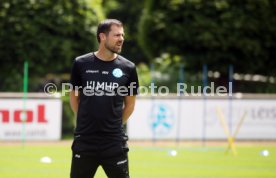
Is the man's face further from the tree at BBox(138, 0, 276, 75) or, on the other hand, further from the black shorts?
the tree at BBox(138, 0, 276, 75)

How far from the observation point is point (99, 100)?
24.3 ft

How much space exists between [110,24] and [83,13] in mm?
21278

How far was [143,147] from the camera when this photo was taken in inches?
866

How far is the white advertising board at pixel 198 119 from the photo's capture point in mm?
23547

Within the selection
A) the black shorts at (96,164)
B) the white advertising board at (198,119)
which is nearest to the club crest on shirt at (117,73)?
the black shorts at (96,164)

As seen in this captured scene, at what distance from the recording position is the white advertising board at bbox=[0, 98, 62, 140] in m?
22.3

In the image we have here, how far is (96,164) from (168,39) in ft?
77.9

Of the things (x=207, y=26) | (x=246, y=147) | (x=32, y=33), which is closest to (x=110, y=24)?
(x=246, y=147)

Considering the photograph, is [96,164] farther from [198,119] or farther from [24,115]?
[198,119]

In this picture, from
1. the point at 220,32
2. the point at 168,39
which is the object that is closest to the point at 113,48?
the point at 220,32

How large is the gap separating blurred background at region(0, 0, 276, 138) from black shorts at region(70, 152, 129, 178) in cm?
1911

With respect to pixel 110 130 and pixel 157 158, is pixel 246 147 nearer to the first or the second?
pixel 157 158

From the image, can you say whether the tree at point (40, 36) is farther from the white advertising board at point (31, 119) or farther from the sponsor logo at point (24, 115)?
the sponsor logo at point (24, 115)

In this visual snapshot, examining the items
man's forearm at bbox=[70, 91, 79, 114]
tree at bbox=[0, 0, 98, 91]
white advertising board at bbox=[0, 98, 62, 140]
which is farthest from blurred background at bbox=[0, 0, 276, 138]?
man's forearm at bbox=[70, 91, 79, 114]
